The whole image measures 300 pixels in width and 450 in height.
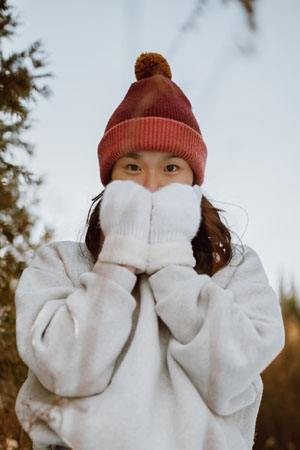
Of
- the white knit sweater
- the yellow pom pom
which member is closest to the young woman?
the white knit sweater

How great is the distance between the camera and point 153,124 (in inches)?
61.2

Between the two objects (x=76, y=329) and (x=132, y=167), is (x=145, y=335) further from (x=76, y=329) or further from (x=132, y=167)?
(x=132, y=167)

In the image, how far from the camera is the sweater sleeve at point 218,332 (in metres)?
1.11

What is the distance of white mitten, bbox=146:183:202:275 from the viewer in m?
1.31

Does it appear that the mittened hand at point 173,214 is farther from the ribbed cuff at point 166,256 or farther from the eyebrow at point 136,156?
the eyebrow at point 136,156

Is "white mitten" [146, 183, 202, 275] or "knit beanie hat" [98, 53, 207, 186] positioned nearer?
"white mitten" [146, 183, 202, 275]

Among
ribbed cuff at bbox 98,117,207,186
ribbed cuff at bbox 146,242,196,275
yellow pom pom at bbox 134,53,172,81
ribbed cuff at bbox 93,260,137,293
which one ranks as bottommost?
ribbed cuff at bbox 93,260,137,293

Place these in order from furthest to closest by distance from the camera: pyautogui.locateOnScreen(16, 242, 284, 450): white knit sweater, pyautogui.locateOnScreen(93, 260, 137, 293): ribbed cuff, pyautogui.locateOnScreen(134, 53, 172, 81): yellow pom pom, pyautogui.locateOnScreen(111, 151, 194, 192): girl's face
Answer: pyautogui.locateOnScreen(134, 53, 172, 81): yellow pom pom
pyautogui.locateOnScreen(111, 151, 194, 192): girl's face
pyautogui.locateOnScreen(93, 260, 137, 293): ribbed cuff
pyautogui.locateOnScreen(16, 242, 284, 450): white knit sweater

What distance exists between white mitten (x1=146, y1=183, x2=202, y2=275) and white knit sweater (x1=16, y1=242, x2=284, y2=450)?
0.13ft

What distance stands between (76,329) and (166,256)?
0.34m

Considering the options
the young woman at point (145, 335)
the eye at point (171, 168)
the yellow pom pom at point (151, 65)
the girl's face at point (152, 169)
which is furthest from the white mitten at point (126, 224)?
the yellow pom pom at point (151, 65)

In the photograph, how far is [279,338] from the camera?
1218 mm

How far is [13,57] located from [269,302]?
123 cm

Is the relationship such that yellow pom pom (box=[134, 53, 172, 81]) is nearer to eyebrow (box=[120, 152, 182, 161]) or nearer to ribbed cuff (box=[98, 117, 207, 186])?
ribbed cuff (box=[98, 117, 207, 186])
